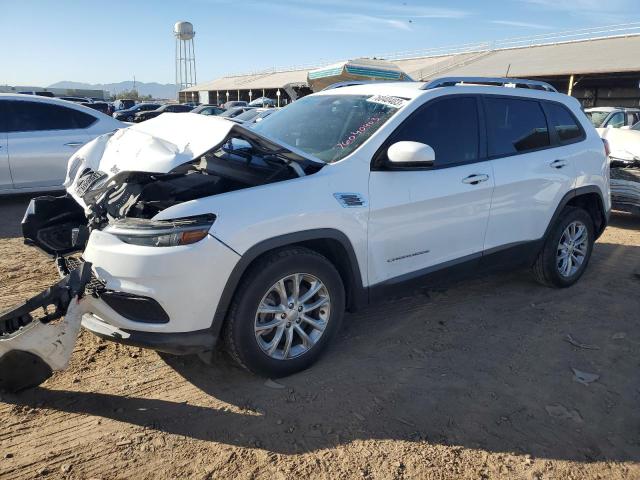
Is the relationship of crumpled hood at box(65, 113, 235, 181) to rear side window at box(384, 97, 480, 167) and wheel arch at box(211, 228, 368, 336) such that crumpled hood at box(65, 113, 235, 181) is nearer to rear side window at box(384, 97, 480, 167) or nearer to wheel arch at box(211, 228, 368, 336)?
wheel arch at box(211, 228, 368, 336)

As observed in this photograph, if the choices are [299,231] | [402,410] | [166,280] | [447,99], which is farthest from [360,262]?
[447,99]

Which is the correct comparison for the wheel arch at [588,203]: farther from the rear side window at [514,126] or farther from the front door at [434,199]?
the front door at [434,199]

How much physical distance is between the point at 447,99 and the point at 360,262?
4.91 ft

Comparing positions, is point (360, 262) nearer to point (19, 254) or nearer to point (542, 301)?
point (542, 301)

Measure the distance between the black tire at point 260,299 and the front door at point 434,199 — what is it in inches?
15.1

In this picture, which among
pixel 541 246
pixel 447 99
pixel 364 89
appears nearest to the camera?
pixel 447 99

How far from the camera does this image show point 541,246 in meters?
4.68

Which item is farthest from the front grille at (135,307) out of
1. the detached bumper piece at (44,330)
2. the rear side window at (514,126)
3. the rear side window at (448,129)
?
the rear side window at (514,126)

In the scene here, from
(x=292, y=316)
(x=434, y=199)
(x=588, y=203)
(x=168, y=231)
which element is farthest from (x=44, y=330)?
(x=588, y=203)

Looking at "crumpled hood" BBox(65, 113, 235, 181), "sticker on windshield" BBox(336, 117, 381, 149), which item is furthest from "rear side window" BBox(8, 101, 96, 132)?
"sticker on windshield" BBox(336, 117, 381, 149)

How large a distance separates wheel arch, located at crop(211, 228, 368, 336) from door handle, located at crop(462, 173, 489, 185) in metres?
1.15

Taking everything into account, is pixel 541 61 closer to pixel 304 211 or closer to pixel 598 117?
pixel 598 117

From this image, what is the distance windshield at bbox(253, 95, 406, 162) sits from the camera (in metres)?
3.62

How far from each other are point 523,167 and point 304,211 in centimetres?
219
